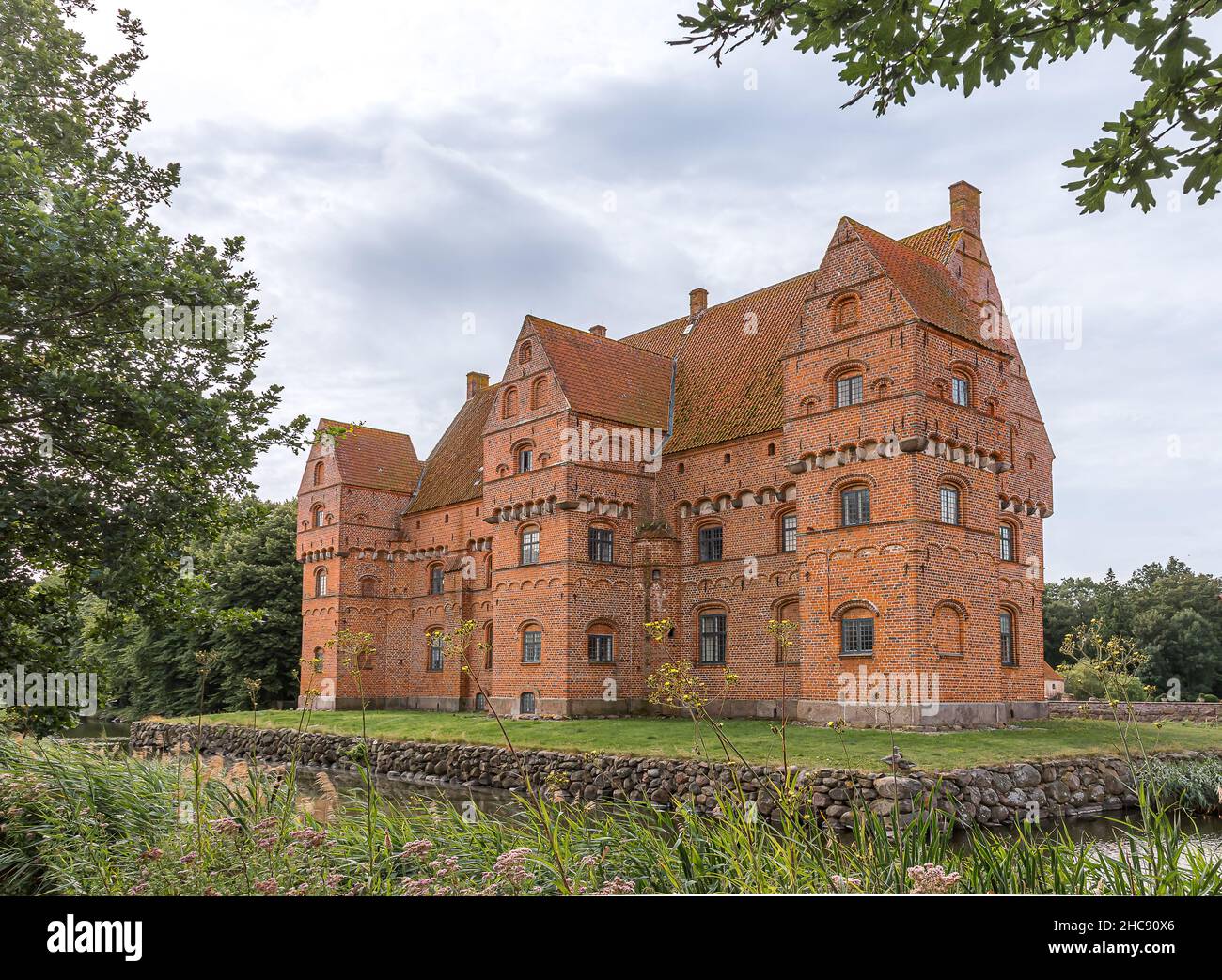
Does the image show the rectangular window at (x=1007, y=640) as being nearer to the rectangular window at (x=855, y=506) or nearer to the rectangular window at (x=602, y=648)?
the rectangular window at (x=855, y=506)

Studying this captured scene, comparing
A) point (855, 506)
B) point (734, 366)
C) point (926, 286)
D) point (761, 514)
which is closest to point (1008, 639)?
point (855, 506)

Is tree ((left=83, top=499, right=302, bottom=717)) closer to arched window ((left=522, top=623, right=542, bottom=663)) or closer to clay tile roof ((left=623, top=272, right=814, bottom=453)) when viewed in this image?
arched window ((left=522, top=623, right=542, bottom=663))

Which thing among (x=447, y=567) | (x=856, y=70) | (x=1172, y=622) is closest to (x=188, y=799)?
(x=856, y=70)

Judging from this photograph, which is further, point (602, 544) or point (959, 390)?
point (602, 544)

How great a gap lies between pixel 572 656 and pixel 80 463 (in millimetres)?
19005

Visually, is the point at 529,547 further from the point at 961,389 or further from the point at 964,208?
the point at 964,208

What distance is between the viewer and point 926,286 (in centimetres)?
2425

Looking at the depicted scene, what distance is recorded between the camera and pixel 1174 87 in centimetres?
458

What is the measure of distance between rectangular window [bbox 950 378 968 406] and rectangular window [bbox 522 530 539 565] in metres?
13.3

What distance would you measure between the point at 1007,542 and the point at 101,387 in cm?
2553

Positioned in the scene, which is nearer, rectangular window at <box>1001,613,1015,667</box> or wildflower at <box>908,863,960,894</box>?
wildflower at <box>908,863,960,894</box>

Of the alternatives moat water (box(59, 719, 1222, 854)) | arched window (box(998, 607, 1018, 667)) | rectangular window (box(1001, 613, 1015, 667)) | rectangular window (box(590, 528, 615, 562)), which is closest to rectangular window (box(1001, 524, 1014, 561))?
arched window (box(998, 607, 1018, 667))

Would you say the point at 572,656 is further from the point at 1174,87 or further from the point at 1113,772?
the point at 1174,87

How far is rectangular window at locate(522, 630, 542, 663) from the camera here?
2850 cm
